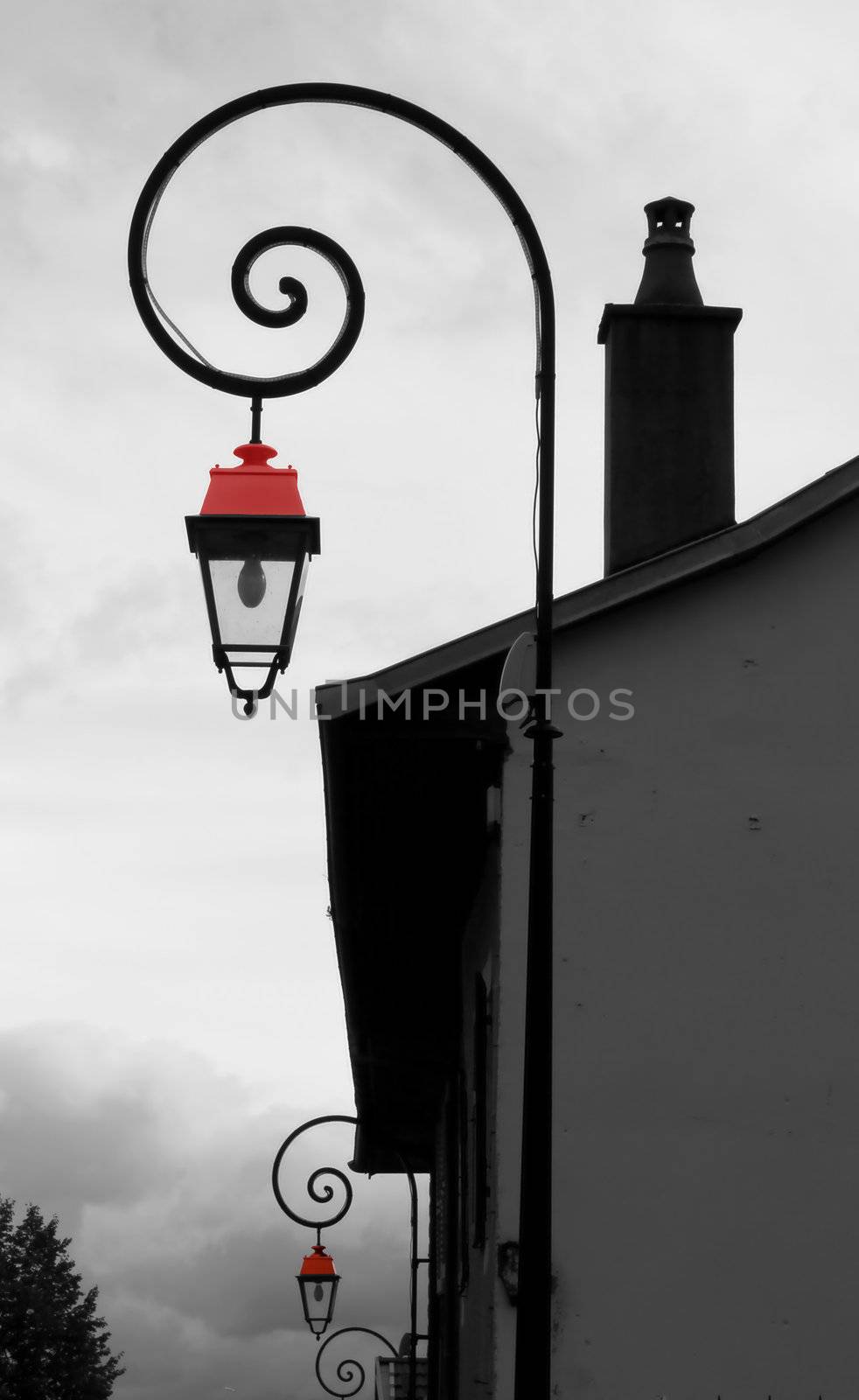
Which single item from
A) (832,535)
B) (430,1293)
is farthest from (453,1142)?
(832,535)

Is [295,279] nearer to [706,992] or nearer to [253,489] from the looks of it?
[253,489]

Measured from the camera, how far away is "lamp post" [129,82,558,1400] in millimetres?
6286

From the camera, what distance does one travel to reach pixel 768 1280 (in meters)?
7.92

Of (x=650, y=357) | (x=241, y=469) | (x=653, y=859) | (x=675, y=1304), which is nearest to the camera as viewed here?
(x=241, y=469)

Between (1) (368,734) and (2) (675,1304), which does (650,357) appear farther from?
(2) (675,1304)

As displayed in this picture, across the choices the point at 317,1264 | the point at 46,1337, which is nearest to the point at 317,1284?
the point at 317,1264

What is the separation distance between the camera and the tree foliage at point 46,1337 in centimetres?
5981

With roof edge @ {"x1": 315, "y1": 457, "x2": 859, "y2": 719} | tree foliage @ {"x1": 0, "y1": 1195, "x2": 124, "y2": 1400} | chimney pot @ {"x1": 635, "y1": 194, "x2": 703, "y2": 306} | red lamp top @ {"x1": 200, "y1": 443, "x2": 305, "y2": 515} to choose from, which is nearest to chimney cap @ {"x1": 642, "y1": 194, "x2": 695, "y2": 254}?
chimney pot @ {"x1": 635, "y1": 194, "x2": 703, "y2": 306}

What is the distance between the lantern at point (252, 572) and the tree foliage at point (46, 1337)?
56403mm

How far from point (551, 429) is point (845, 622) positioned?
252cm

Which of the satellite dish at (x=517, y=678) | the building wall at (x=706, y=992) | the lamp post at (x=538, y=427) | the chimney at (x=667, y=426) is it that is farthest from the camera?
the chimney at (x=667, y=426)

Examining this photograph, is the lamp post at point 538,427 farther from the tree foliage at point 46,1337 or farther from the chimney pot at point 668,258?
the tree foliage at point 46,1337

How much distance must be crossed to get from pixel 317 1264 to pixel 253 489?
14.4 meters

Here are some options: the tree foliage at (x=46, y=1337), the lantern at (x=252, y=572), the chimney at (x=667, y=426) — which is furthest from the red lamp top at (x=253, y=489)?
the tree foliage at (x=46, y=1337)
